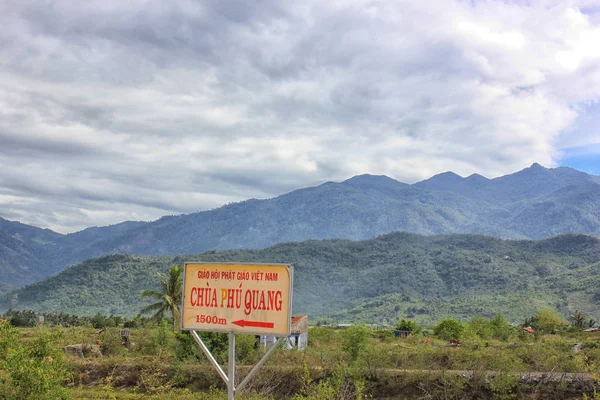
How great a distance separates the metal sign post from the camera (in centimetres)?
1038

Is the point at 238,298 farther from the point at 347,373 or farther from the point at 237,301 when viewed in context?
the point at 347,373

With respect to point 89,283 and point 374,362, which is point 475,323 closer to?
point 374,362

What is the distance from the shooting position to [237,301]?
10.7 meters

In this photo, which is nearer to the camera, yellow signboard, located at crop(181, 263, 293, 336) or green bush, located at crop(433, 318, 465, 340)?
yellow signboard, located at crop(181, 263, 293, 336)

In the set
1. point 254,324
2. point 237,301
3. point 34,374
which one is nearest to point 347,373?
point 254,324

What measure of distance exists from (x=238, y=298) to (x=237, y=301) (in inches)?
2.7

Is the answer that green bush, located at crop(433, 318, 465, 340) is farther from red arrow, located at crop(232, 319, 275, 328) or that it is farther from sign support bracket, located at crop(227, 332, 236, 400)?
red arrow, located at crop(232, 319, 275, 328)

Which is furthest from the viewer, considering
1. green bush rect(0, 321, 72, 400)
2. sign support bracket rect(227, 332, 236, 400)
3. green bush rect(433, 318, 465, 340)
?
green bush rect(433, 318, 465, 340)

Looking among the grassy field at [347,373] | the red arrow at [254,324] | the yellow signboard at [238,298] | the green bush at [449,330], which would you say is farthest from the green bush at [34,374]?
the green bush at [449,330]

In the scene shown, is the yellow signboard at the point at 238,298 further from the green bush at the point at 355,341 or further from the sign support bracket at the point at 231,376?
the green bush at the point at 355,341

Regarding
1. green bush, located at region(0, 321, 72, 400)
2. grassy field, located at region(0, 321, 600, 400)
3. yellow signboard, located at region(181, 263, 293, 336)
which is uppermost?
yellow signboard, located at region(181, 263, 293, 336)

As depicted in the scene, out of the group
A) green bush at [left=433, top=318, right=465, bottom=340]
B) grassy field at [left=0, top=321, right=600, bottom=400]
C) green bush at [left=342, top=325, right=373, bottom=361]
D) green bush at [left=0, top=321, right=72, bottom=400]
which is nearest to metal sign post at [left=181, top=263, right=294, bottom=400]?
green bush at [left=0, top=321, right=72, bottom=400]

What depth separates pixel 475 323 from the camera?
57375 mm

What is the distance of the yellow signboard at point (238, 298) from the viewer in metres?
10.4
